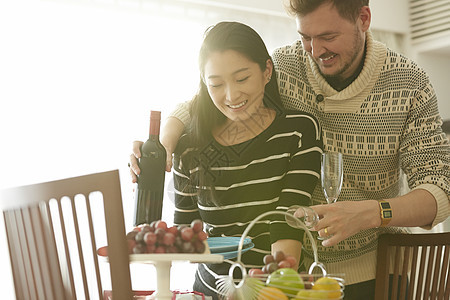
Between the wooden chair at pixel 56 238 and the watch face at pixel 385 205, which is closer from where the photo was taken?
the wooden chair at pixel 56 238

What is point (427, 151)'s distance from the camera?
62.3 inches

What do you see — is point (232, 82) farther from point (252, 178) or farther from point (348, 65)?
point (348, 65)

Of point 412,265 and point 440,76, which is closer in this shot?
point 412,265

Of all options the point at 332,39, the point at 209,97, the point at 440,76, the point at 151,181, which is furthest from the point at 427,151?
the point at 440,76

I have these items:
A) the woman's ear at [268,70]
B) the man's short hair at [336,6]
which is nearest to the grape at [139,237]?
the woman's ear at [268,70]

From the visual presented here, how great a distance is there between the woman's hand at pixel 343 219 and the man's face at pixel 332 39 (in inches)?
17.6

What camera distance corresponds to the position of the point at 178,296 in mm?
1122

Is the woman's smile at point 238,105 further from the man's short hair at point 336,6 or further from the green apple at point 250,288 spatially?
the green apple at point 250,288

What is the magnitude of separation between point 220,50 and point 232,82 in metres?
0.10

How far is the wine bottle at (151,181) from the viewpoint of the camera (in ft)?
4.08

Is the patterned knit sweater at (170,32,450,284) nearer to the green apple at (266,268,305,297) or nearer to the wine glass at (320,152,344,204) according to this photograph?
the wine glass at (320,152,344,204)

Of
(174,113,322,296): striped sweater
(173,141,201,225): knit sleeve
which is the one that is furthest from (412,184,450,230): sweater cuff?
(173,141,201,225): knit sleeve

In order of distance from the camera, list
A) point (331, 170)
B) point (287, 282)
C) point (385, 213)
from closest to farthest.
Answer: point (287, 282)
point (331, 170)
point (385, 213)

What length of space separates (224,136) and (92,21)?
1.95 m
